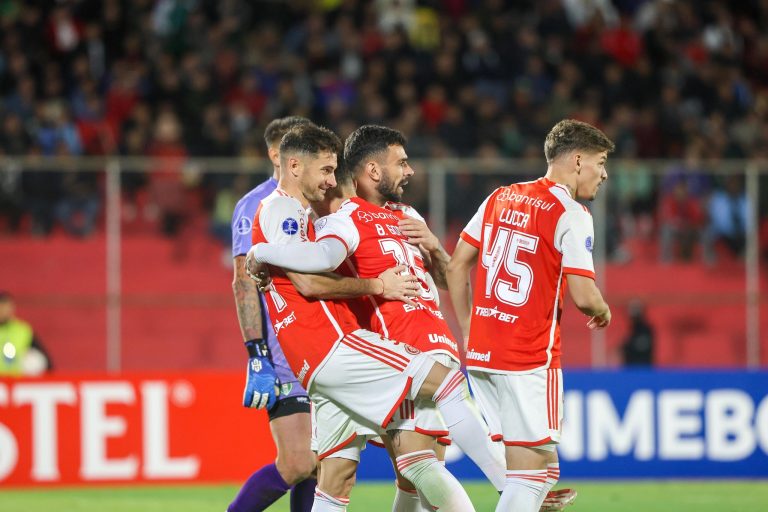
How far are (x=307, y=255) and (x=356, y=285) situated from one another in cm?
32

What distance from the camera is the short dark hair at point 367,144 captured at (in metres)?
6.40

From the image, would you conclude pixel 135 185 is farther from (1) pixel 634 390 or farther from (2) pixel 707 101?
(2) pixel 707 101

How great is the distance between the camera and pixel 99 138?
50.1 feet

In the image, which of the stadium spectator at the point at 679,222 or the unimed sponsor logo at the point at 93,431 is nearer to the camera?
the unimed sponsor logo at the point at 93,431

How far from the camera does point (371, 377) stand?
5.91 metres

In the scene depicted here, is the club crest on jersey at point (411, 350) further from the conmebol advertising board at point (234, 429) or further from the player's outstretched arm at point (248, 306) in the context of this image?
the conmebol advertising board at point (234, 429)

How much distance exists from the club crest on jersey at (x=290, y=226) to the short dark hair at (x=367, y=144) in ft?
1.84

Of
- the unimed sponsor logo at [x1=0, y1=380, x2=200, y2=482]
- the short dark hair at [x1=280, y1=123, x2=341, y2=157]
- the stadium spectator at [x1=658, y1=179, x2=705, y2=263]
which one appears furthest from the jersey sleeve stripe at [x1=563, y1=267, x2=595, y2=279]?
the stadium spectator at [x1=658, y1=179, x2=705, y2=263]

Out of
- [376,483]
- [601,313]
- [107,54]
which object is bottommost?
[376,483]

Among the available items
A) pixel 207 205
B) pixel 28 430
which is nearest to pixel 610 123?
pixel 207 205

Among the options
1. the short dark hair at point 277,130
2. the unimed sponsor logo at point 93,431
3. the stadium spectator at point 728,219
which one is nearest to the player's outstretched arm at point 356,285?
the short dark hair at point 277,130

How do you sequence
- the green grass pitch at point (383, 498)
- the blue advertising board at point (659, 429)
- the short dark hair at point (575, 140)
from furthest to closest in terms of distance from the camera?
1. the blue advertising board at point (659, 429)
2. the green grass pitch at point (383, 498)
3. the short dark hair at point (575, 140)

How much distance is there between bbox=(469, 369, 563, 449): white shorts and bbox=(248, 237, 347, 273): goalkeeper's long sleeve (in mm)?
998

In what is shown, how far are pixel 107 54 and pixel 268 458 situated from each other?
767cm
